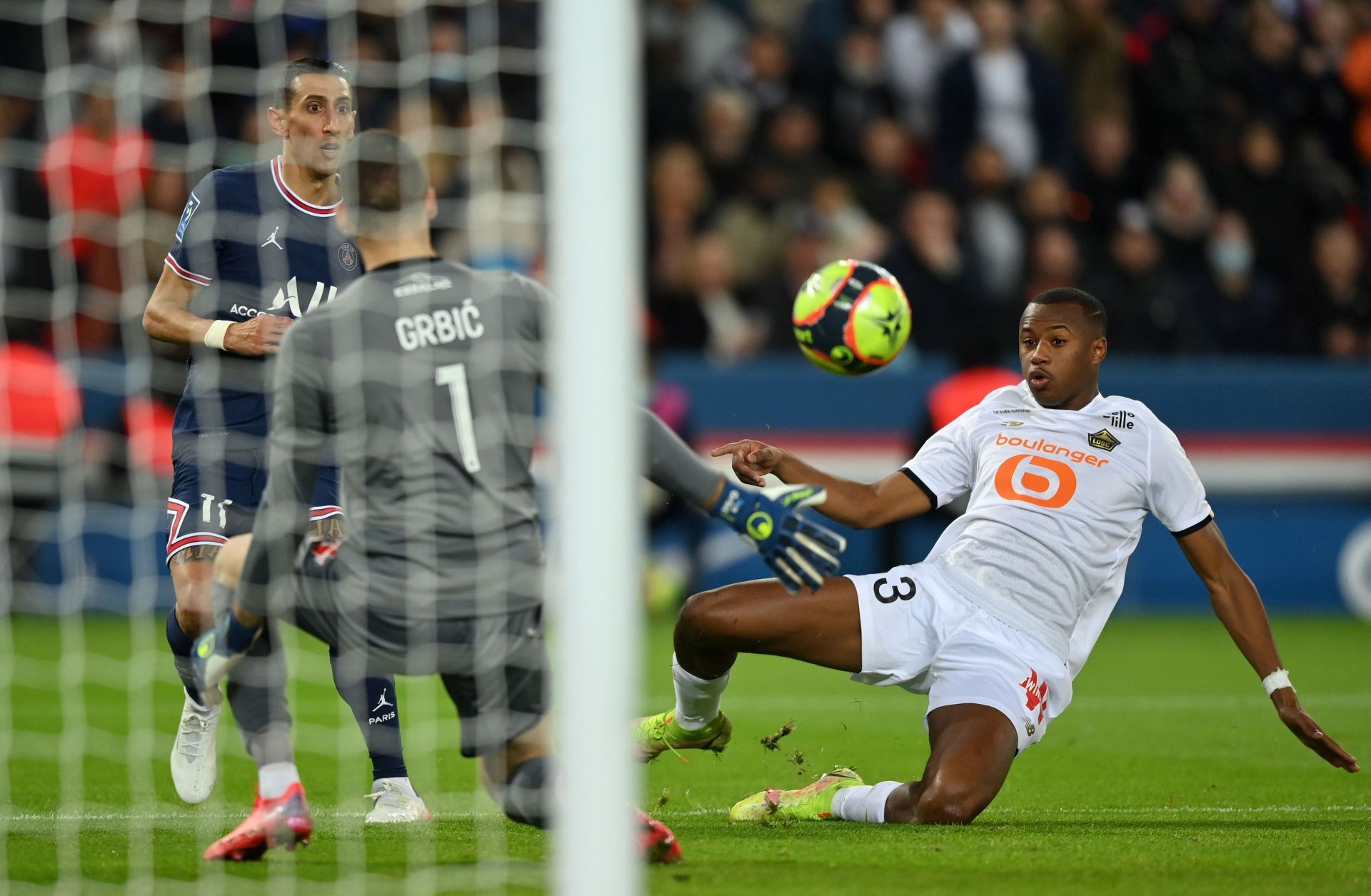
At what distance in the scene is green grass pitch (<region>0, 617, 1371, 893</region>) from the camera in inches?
178

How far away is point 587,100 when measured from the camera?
3.42 m

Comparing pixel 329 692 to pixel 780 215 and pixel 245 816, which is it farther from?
pixel 780 215

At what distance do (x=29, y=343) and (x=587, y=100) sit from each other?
343 inches

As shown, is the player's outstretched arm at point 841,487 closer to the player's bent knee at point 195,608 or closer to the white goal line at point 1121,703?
the player's bent knee at point 195,608

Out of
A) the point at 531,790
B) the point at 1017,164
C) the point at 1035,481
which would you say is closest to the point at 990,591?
the point at 1035,481

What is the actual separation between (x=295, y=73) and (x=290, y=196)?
1.42ft

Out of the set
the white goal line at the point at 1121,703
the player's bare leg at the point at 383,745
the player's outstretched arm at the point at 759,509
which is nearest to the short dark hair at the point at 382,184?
the player's outstretched arm at the point at 759,509

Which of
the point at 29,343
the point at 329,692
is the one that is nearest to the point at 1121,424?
the point at 329,692

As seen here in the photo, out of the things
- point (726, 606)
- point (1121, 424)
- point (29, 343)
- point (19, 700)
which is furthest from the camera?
point (29, 343)

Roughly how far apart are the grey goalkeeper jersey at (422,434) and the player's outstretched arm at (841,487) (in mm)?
899

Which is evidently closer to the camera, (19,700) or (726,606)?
(726,606)

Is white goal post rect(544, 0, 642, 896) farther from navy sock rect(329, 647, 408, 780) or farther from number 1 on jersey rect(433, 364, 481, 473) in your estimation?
navy sock rect(329, 647, 408, 780)

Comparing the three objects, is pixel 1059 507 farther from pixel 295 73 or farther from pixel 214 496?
pixel 295 73

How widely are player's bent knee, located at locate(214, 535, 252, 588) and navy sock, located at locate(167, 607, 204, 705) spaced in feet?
2.96
